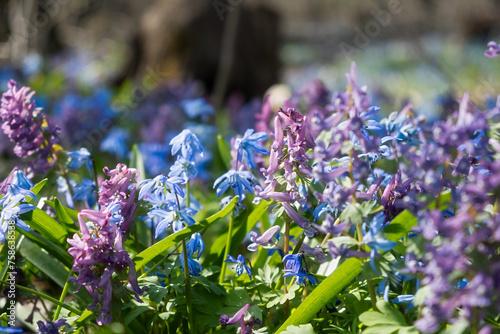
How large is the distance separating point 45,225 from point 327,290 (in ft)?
2.84

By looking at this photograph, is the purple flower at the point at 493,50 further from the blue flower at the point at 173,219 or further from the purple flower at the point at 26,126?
the purple flower at the point at 26,126

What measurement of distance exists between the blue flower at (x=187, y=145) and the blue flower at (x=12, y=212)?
0.46 m

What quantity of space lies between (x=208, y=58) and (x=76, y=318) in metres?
7.00

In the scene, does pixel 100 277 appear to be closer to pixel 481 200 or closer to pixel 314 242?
pixel 314 242

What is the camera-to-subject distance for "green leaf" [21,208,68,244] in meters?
1.51

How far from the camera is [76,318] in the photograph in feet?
4.69

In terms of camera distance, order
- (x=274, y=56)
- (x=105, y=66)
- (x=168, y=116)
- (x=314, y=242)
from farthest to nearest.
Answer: (x=105, y=66)
(x=274, y=56)
(x=168, y=116)
(x=314, y=242)

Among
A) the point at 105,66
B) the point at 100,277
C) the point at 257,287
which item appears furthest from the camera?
the point at 105,66

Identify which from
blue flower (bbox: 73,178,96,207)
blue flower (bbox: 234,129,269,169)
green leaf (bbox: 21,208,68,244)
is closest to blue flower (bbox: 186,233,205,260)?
blue flower (bbox: 234,129,269,169)

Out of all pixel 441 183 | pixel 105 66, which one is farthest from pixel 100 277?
pixel 105 66

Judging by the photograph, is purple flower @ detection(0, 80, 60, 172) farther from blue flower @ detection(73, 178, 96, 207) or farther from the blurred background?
the blurred background

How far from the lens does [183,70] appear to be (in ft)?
26.0

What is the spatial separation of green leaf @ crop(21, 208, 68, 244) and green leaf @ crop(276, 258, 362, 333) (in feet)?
2.43

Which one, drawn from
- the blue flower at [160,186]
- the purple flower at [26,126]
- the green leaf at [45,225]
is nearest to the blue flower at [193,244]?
the blue flower at [160,186]
